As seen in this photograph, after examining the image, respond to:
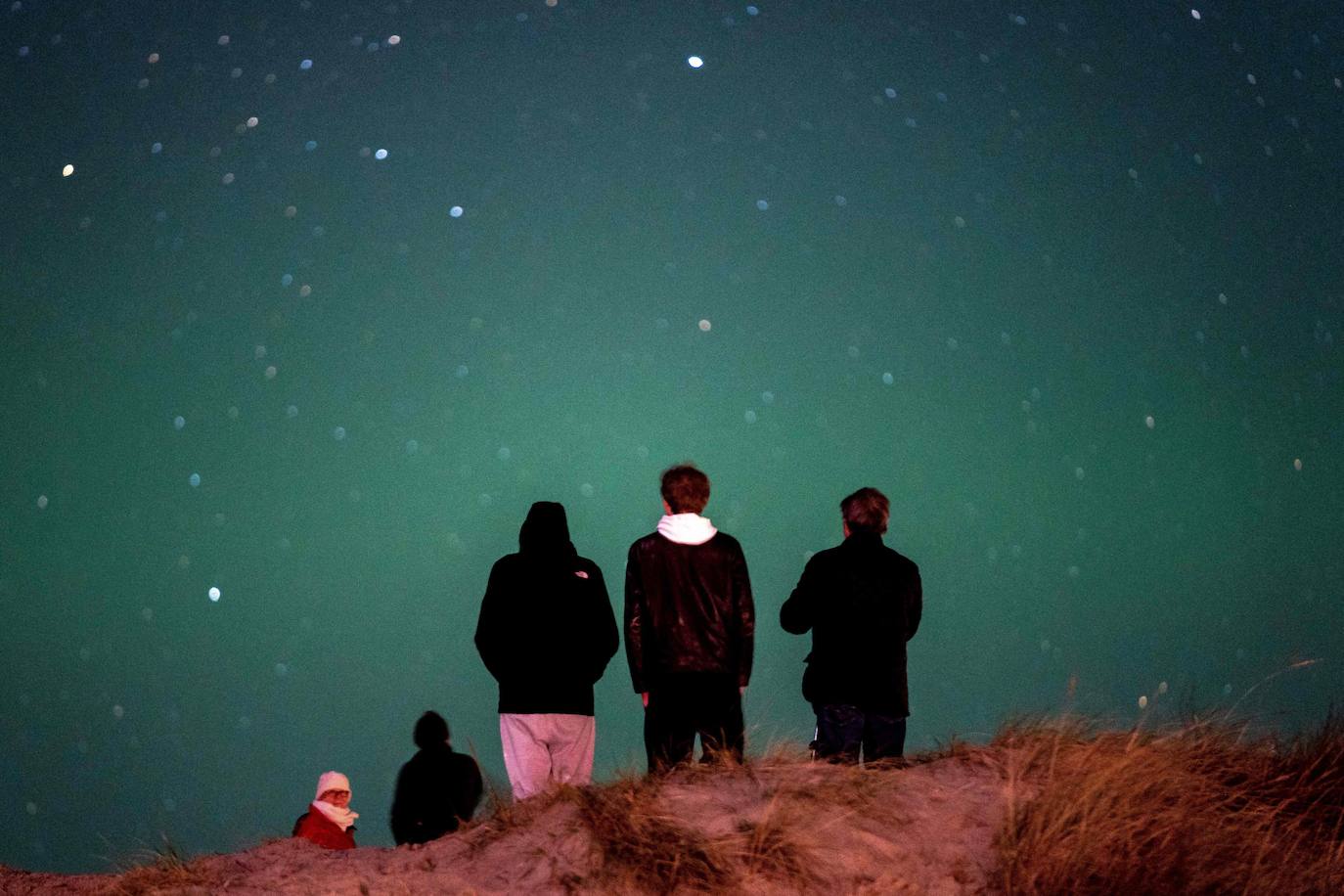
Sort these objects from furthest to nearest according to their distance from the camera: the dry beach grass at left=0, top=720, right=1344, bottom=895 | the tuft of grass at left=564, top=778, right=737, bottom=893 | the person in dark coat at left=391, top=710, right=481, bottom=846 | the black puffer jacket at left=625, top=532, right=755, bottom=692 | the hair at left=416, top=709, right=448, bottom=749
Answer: the hair at left=416, top=709, right=448, bottom=749, the person in dark coat at left=391, top=710, right=481, bottom=846, the black puffer jacket at left=625, top=532, right=755, bottom=692, the dry beach grass at left=0, top=720, right=1344, bottom=895, the tuft of grass at left=564, top=778, right=737, bottom=893

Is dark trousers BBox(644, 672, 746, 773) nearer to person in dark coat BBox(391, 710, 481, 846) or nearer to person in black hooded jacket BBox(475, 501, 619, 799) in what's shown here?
person in black hooded jacket BBox(475, 501, 619, 799)

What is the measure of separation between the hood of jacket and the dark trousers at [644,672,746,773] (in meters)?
0.83

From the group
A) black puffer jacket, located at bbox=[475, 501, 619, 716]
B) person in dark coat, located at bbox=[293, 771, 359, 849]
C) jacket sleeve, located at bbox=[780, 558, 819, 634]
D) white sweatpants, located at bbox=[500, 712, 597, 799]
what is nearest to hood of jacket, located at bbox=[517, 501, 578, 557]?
black puffer jacket, located at bbox=[475, 501, 619, 716]

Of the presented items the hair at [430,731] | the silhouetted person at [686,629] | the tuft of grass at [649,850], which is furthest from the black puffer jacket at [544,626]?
the hair at [430,731]

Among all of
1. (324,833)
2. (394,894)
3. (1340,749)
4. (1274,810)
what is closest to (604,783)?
(394,894)

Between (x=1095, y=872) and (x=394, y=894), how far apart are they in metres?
2.83

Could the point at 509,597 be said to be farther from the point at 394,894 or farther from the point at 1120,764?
the point at 1120,764

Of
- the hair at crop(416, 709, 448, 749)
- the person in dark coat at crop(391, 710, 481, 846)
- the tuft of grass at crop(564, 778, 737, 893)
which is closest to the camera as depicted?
the tuft of grass at crop(564, 778, 737, 893)

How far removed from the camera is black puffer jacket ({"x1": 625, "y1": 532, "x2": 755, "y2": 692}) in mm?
6023

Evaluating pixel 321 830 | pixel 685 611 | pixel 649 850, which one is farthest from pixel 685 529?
pixel 321 830

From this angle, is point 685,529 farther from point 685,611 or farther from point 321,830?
point 321,830

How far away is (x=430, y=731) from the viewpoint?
291 inches

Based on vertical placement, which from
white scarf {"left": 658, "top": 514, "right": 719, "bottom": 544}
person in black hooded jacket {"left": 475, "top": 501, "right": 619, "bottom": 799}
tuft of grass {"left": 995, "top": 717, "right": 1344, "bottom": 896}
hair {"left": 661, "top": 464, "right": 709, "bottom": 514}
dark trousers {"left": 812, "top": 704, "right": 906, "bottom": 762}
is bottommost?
tuft of grass {"left": 995, "top": 717, "right": 1344, "bottom": 896}

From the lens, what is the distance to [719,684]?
6.07 metres
